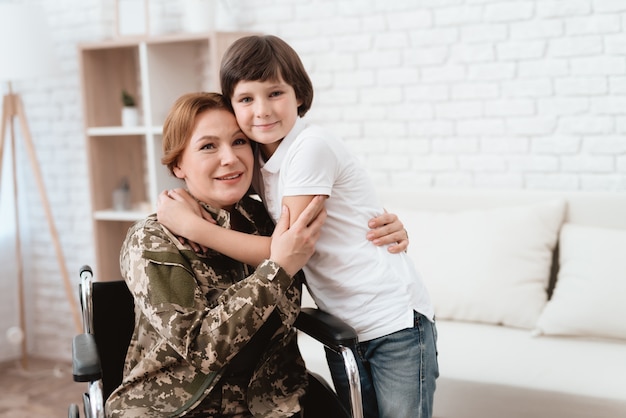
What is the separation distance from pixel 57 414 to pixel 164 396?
6.21 ft

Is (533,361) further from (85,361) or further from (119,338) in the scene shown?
(85,361)

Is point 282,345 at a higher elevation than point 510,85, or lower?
lower

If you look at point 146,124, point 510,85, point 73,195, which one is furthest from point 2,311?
point 510,85

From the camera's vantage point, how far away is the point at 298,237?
68.7 inches

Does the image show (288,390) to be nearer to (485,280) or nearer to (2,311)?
(485,280)

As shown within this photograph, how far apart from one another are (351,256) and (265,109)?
1.29 ft

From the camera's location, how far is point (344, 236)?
1865mm

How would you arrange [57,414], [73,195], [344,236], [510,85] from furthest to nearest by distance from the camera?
[73,195]
[57,414]
[510,85]
[344,236]

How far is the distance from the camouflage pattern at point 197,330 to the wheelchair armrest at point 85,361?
101 mm

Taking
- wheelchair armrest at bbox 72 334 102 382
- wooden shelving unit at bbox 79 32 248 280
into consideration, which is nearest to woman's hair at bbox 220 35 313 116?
wheelchair armrest at bbox 72 334 102 382

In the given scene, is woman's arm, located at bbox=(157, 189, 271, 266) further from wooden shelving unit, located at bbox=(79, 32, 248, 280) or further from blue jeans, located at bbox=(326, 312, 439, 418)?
wooden shelving unit, located at bbox=(79, 32, 248, 280)

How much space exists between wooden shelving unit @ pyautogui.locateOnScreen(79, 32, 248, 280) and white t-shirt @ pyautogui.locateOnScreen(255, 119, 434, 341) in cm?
178

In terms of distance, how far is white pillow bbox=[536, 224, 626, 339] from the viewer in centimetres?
260

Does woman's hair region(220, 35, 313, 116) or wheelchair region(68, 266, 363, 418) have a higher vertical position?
woman's hair region(220, 35, 313, 116)
